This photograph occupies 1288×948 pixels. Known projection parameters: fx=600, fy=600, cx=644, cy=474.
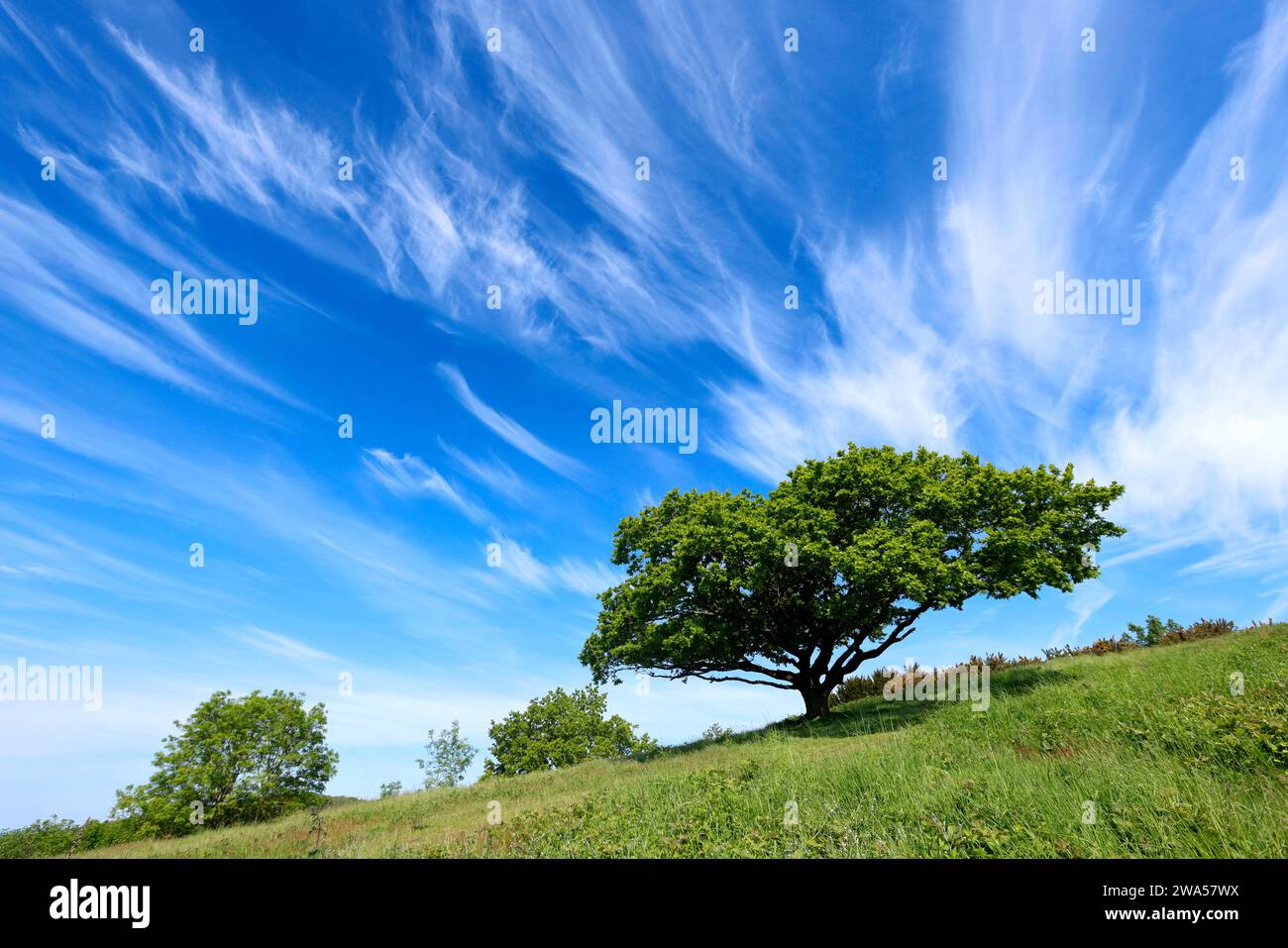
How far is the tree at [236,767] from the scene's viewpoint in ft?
110

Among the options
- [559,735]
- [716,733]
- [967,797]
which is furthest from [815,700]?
[559,735]

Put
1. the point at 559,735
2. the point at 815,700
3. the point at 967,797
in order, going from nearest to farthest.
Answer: the point at 967,797
the point at 815,700
the point at 559,735

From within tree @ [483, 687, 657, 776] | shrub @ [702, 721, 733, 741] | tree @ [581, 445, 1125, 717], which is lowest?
tree @ [483, 687, 657, 776]

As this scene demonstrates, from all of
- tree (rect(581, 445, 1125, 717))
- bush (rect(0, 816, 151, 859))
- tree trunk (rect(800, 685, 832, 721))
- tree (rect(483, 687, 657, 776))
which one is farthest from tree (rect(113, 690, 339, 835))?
tree trunk (rect(800, 685, 832, 721))

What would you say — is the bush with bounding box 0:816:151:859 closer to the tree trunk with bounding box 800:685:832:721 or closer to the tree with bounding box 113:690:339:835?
the tree with bounding box 113:690:339:835

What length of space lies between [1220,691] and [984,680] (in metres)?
10.4

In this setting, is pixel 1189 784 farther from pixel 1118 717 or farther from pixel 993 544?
pixel 993 544

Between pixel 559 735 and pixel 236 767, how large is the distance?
2428cm

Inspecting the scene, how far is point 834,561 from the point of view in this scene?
25.1 meters

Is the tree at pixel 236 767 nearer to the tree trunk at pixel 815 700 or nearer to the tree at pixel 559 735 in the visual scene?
the tree at pixel 559 735

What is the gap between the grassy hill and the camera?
774 centimetres

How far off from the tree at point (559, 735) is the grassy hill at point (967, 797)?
31284 millimetres

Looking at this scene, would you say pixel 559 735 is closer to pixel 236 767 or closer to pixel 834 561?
pixel 236 767

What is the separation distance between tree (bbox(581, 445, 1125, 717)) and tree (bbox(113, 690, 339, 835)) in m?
22.1
